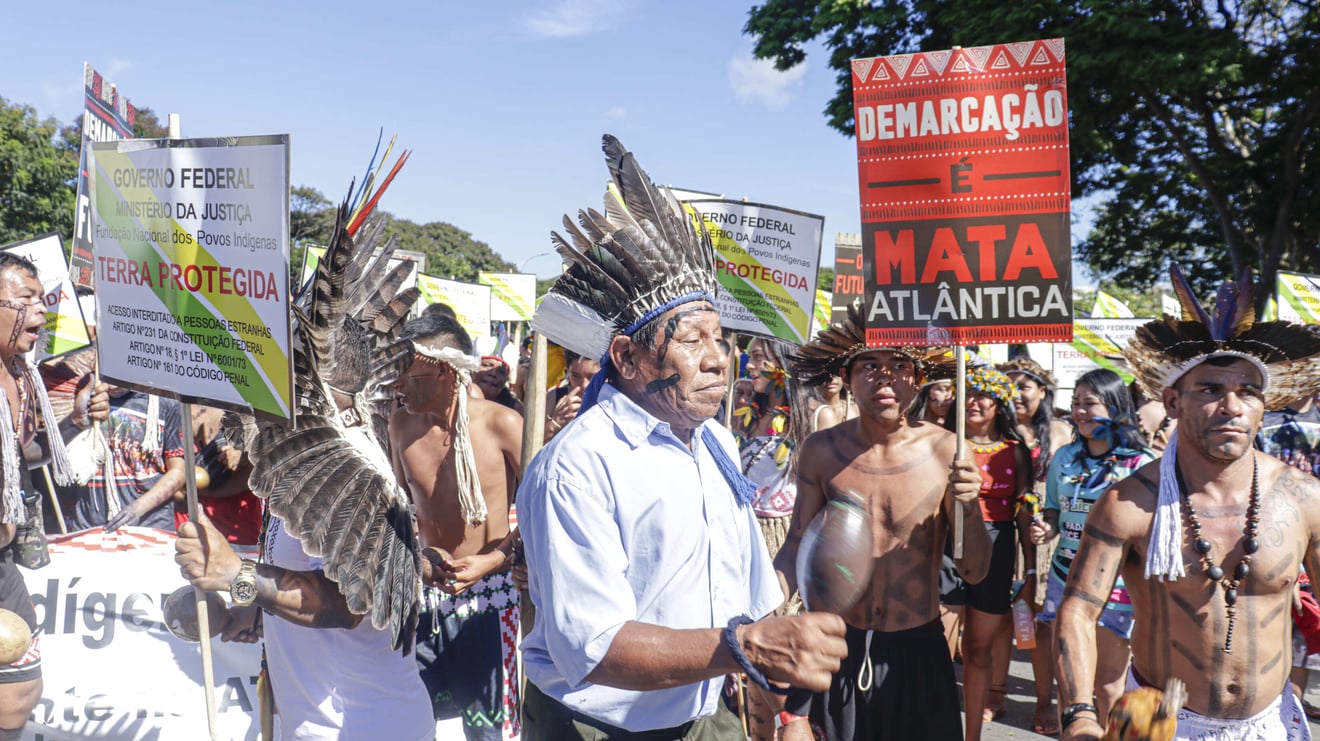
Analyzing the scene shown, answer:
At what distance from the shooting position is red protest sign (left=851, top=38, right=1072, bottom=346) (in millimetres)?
3674

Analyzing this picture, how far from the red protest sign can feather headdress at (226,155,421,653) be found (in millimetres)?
1921

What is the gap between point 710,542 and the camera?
240 centimetres

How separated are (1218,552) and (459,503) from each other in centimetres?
310

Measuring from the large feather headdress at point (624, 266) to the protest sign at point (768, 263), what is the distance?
3684 millimetres

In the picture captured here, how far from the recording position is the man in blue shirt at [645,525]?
204 centimetres

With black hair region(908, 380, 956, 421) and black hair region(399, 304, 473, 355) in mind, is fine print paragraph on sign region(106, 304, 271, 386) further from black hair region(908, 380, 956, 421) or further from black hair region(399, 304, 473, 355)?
black hair region(908, 380, 956, 421)

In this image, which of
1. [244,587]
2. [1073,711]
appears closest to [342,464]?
[244,587]

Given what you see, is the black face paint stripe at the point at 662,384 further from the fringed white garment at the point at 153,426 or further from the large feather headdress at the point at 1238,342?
the fringed white garment at the point at 153,426

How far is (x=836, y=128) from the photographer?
65.8 ft

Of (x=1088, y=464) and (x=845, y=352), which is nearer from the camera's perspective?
(x=845, y=352)

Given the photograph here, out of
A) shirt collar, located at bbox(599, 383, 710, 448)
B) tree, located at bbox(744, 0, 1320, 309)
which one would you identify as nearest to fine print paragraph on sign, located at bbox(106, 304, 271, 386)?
shirt collar, located at bbox(599, 383, 710, 448)

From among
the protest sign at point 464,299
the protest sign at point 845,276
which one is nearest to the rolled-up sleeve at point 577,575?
the protest sign at point 845,276

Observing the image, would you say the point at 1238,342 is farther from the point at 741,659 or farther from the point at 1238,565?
the point at 741,659

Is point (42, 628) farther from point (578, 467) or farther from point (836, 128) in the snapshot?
point (836, 128)
